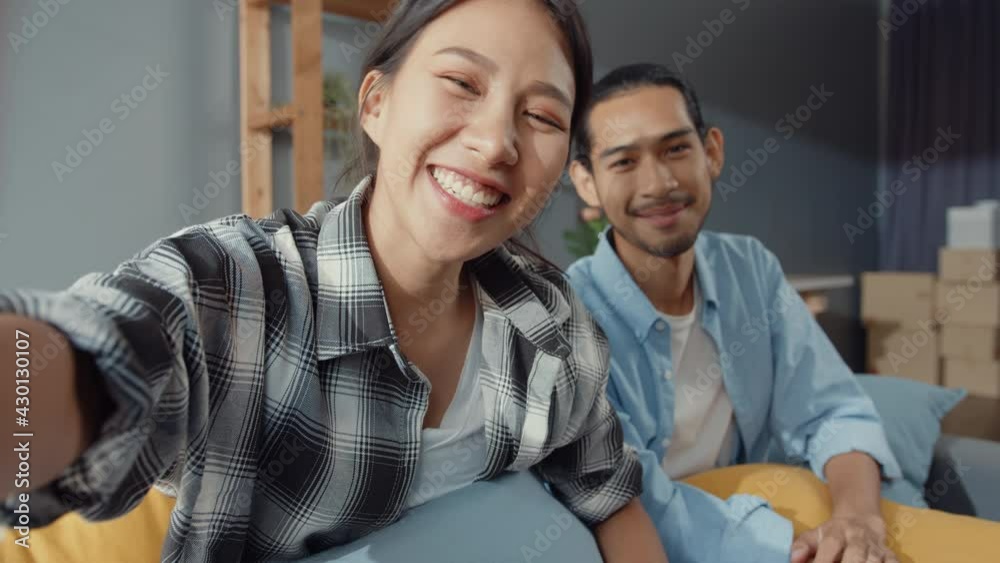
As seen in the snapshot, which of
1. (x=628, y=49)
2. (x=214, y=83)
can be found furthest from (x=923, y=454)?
(x=628, y=49)

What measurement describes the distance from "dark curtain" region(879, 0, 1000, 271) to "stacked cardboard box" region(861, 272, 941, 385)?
555 millimetres

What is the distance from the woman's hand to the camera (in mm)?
939

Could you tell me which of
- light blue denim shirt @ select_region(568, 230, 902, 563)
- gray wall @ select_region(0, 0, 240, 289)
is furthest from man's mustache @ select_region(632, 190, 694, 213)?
gray wall @ select_region(0, 0, 240, 289)

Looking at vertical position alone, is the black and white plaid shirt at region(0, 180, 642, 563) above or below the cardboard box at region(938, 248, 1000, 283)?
above

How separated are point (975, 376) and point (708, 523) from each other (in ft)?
12.5

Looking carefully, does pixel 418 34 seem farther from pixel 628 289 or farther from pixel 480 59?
pixel 628 289

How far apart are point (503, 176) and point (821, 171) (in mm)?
4503

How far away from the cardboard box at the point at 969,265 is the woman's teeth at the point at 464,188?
4250mm

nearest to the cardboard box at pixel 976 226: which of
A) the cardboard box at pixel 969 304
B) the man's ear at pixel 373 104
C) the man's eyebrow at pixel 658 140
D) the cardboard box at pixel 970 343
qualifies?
the cardboard box at pixel 969 304

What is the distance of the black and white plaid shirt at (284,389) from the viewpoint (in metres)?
0.45

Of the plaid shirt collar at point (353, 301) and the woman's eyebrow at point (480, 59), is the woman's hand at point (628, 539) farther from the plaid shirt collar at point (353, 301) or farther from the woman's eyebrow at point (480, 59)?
the woman's eyebrow at point (480, 59)

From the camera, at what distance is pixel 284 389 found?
68 cm

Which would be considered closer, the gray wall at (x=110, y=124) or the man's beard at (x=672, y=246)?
the man's beard at (x=672, y=246)

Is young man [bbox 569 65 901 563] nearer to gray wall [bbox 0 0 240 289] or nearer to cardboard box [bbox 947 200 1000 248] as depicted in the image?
gray wall [bbox 0 0 240 289]
